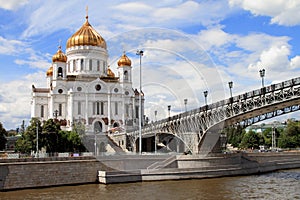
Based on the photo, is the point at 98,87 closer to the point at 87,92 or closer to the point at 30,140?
the point at 87,92

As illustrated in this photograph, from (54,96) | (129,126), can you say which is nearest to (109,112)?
(129,126)

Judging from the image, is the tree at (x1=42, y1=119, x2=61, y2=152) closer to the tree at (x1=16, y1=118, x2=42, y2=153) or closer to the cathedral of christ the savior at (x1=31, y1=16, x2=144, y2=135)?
the tree at (x1=16, y1=118, x2=42, y2=153)

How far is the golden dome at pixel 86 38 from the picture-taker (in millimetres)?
73750

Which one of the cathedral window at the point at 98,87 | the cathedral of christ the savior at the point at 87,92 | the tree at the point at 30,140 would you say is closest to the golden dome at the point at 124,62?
the cathedral of christ the savior at the point at 87,92

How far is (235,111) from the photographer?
35469 mm

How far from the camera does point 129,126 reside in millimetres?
67812

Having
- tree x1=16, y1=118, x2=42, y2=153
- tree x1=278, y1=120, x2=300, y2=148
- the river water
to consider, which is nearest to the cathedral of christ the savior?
tree x1=16, y1=118, x2=42, y2=153

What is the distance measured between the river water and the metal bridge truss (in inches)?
240

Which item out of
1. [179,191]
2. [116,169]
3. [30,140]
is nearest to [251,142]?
[116,169]

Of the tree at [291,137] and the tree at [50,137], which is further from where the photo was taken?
the tree at [291,137]

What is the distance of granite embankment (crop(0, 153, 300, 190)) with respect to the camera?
1225 inches

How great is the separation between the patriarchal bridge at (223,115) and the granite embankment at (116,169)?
9.14 ft

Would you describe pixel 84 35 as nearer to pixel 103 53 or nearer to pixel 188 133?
pixel 103 53

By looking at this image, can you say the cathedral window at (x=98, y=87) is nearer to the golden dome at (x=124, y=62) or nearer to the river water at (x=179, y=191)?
the golden dome at (x=124, y=62)
